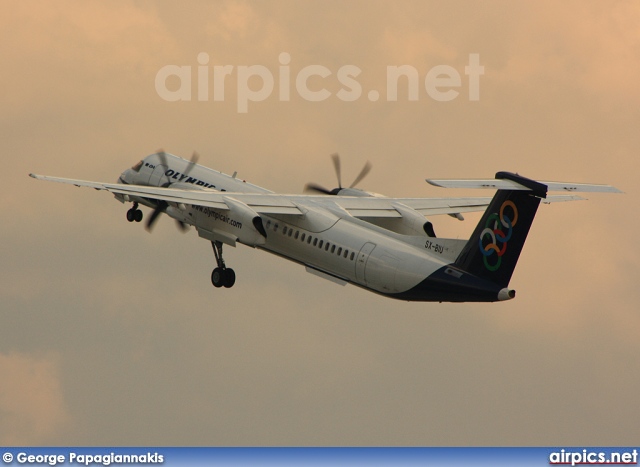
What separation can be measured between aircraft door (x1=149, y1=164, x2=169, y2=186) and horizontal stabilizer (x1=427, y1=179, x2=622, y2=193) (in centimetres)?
2010

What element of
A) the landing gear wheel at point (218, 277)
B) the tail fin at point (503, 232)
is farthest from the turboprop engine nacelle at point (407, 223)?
the landing gear wheel at point (218, 277)

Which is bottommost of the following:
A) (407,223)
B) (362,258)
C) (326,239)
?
(362,258)

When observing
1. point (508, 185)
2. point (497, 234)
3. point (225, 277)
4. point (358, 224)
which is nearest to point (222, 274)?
point (225, 277)

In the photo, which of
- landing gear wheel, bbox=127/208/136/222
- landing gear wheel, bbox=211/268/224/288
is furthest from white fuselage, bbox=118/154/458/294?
landing gear wheel, bbox=127/208/136/222

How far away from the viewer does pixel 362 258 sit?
59625mm

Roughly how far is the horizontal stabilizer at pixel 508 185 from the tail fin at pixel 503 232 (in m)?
0.35

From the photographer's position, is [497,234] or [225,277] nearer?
[497,234]

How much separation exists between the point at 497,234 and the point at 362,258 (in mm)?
6473

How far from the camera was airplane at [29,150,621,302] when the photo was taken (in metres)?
55.1

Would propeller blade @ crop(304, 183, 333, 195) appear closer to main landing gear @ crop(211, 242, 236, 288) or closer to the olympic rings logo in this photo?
main landing gear @ crop(211, 242, 236, 288)

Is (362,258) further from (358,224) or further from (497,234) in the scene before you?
(497,234)

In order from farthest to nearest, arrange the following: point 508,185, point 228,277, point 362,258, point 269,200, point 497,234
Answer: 1. point 228,277
2. point 269,200
3. point 362,258
4. point 497,234
5. point 508,185

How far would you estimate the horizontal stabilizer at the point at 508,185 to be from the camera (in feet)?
169

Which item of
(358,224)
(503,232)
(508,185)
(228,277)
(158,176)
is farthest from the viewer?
(158,176)
